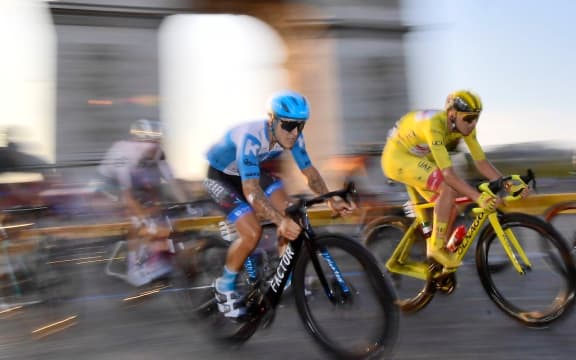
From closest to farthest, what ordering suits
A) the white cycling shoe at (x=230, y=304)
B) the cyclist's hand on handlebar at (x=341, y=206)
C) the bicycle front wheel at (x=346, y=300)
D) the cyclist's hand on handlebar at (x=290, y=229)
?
the bicycle front wheel at (x=346, y=300) → the cyclist's hand on handlebar at (x=290, y=229) → the cyclist's hand on handlebar at (x=341, y=206) → the white cycling shoe at (x=230, y=304)

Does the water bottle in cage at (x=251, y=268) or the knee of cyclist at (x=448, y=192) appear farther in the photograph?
the knee of cyclist at (x=448, y=192)

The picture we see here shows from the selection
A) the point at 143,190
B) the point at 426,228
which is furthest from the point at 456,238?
the point at 143,190

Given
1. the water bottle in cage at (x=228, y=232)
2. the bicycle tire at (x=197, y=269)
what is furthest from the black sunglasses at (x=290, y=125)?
the bicycle tire at (x=197, y=269)

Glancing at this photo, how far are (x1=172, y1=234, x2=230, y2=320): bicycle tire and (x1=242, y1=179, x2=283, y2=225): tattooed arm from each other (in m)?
0.77

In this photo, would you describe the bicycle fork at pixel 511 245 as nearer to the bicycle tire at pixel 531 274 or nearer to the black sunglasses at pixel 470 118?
the bicycle tire at pixel 531 274

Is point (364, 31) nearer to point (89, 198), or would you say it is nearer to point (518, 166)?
point (89, 198)

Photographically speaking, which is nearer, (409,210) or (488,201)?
(488,201)

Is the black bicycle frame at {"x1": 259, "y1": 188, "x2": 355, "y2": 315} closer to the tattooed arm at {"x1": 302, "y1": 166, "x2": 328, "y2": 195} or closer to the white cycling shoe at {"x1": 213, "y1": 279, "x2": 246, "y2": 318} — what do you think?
the white cycling shoe at {"x1": 213, "y1": 279, "x2": 246, "y2": 318}

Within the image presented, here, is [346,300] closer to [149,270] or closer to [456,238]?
[456,238]

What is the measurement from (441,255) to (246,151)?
5.26 feet

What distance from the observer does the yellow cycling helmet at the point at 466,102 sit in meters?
4.05

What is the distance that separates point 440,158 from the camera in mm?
4059

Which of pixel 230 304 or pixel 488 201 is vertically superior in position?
pixel 488 201

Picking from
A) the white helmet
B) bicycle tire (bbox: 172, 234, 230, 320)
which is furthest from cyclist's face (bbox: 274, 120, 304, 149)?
the white helmet
